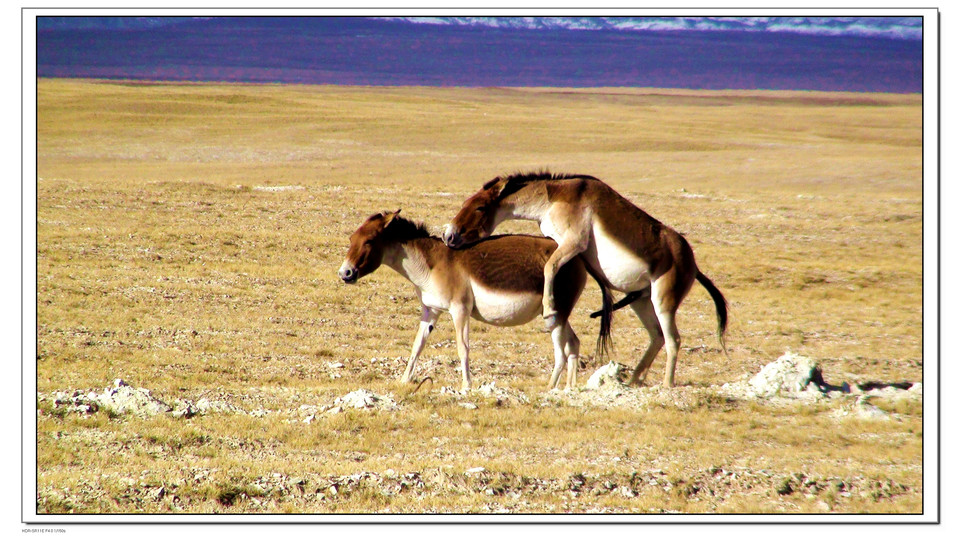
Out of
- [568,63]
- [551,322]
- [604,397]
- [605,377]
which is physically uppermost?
[568,63]

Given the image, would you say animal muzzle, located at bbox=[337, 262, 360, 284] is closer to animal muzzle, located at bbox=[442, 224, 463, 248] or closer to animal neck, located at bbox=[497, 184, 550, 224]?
animal muzzle, located at bbox=[442, 224, 463, 248]

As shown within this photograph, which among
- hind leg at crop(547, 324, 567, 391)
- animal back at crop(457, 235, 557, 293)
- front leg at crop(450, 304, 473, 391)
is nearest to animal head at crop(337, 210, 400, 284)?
animal back at crop(457, 235, 557, 293)

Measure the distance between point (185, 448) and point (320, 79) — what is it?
177 meters

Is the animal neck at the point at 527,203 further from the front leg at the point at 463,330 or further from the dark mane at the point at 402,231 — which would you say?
the dark mane at the point at 402,231

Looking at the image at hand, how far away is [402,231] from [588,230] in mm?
2468

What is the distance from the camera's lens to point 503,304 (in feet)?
36.5

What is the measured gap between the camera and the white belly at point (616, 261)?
10531mm

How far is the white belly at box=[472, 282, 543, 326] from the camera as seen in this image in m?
11.1

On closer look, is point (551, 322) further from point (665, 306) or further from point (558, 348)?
point (665, 306)

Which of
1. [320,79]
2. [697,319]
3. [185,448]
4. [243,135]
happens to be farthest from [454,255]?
[320,79]

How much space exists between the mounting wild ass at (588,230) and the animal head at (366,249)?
1195 millimetres

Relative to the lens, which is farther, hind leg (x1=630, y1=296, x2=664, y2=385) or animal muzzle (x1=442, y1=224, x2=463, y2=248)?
hind leg (x1=630, y1=296, x2=664, y2=385)

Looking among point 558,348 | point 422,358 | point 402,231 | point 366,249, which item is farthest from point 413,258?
point 422,358
